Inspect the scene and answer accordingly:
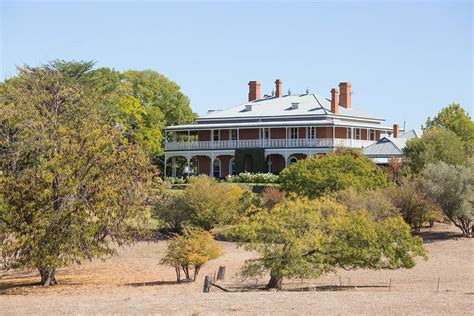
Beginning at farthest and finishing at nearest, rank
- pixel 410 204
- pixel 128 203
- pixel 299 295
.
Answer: pixel 410 204, pixel 128 203, pixel 299 295

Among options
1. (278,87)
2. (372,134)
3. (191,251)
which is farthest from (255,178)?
(191,251)

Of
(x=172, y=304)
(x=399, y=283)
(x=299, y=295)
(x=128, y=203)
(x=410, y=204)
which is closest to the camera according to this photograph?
(x=172, y=304)

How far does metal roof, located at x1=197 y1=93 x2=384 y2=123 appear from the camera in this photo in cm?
7588

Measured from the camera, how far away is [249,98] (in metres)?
85.8

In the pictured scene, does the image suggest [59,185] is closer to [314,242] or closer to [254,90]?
[314,242]

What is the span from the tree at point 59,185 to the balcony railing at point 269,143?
128 ft

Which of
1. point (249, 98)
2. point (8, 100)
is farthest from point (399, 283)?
point (249, 98)

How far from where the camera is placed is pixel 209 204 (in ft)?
156

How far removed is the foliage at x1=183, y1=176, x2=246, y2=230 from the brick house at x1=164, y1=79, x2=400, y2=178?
2337cm

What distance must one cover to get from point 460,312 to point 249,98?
64188mm

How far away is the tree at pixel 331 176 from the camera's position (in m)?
49.5

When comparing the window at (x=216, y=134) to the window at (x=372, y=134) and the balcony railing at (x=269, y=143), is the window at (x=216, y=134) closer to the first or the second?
the balcony railing at (x=269, y=143)

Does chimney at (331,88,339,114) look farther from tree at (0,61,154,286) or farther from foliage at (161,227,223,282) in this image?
foliage at (161,227,223,282)

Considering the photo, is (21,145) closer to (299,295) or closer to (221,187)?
(299,295)
